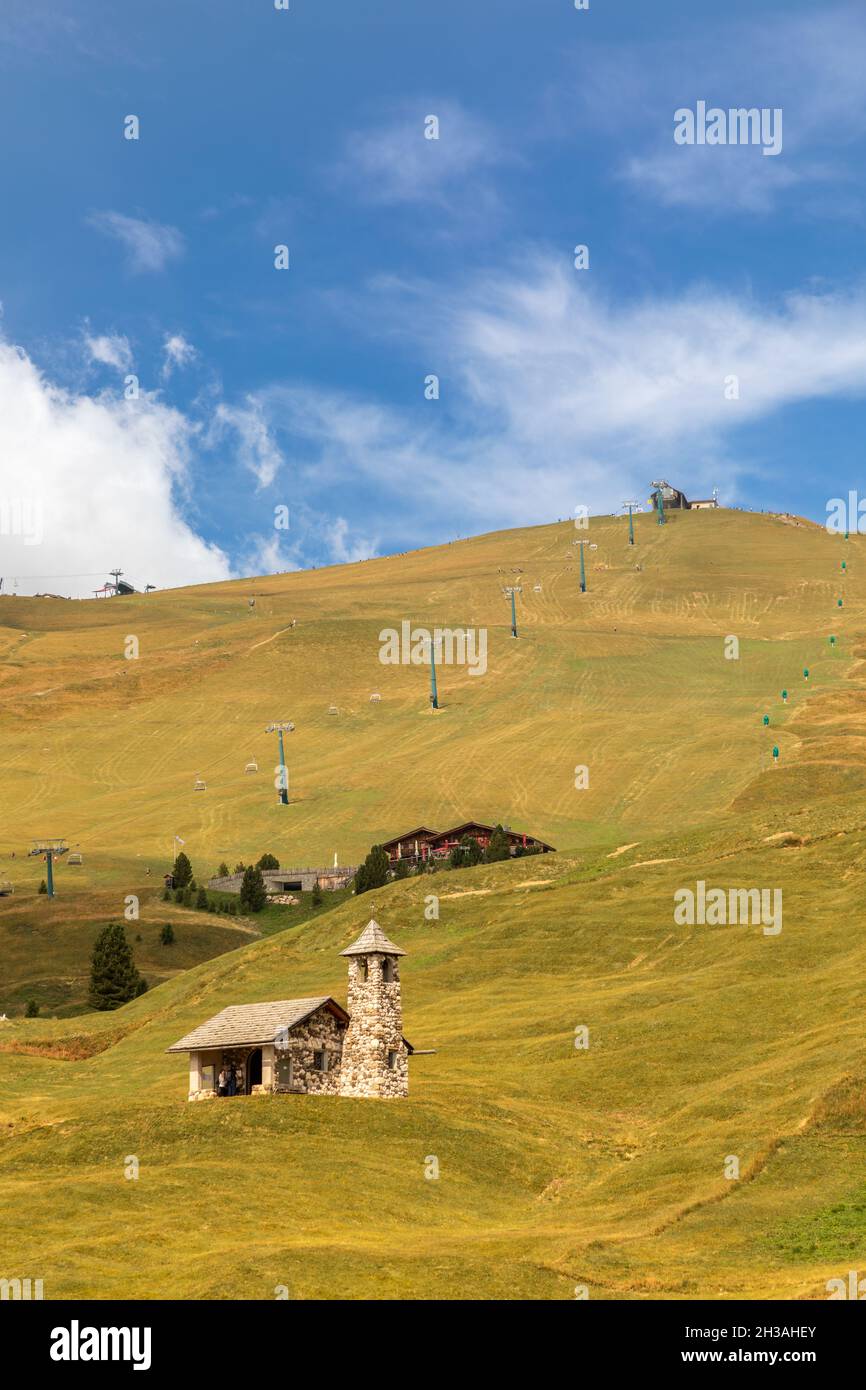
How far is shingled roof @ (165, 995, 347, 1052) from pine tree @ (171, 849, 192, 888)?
77996mm

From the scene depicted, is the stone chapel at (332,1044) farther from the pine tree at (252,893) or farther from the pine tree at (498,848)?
the pine tree at (252,893)

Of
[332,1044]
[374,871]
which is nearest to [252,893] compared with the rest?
[374,871]

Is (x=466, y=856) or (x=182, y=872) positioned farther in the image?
(x=182, y=872)

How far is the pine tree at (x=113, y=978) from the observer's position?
11231cm

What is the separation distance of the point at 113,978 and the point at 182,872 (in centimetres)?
3346

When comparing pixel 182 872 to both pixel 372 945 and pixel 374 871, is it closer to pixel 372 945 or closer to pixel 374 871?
pixel 374 871

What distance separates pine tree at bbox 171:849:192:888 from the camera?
5753 inches

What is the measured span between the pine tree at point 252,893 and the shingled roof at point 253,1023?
71473 mm

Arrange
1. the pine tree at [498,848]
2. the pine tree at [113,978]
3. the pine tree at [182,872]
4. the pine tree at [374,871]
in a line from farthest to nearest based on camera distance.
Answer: the pine tree at [182,872] < the pine tree at [498,848] < the pine tree at [374,871] < the pine tree at [113,978]

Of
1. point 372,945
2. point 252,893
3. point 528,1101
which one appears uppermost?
point 252,893

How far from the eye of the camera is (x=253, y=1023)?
66.2 metres

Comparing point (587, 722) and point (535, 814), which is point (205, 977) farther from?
point (587, 722)

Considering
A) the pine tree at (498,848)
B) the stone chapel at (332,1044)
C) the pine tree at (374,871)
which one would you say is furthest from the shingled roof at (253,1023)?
the pine tree at (498,848)
